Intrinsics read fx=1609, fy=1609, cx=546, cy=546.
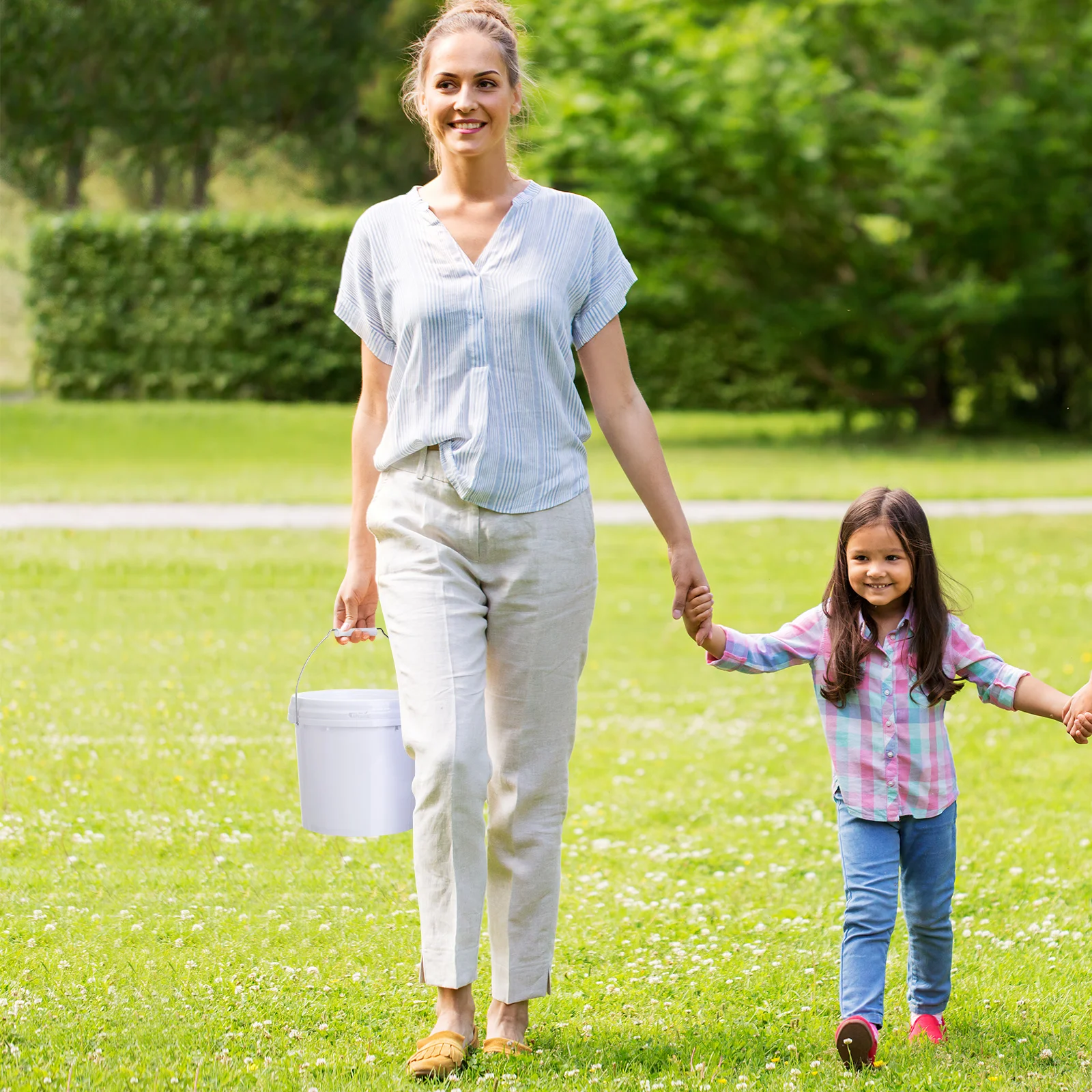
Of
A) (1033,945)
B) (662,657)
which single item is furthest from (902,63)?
(1033,945)

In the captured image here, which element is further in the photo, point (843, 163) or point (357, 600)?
point (843, 163)

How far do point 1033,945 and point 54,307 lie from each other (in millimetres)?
23128

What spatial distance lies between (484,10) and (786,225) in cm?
1898

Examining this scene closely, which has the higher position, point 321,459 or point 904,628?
point 321,459

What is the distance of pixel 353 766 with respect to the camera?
3576mm

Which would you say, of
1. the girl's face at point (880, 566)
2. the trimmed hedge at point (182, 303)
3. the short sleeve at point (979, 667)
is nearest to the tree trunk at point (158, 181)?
the trimmed hedge at point (182, 303)

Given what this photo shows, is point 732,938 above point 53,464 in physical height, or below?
below

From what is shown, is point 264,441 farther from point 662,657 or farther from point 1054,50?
point 662,657

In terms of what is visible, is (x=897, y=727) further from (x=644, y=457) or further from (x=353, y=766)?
(x=353, y=766)

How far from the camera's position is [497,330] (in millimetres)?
3225

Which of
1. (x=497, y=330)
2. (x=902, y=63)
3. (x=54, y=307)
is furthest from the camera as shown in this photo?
(x=54, y=307)

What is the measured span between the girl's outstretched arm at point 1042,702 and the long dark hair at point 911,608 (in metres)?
0.13

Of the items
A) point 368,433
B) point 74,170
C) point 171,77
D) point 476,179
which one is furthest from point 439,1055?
point 74,170

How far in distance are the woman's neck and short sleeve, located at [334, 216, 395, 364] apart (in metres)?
0.18
